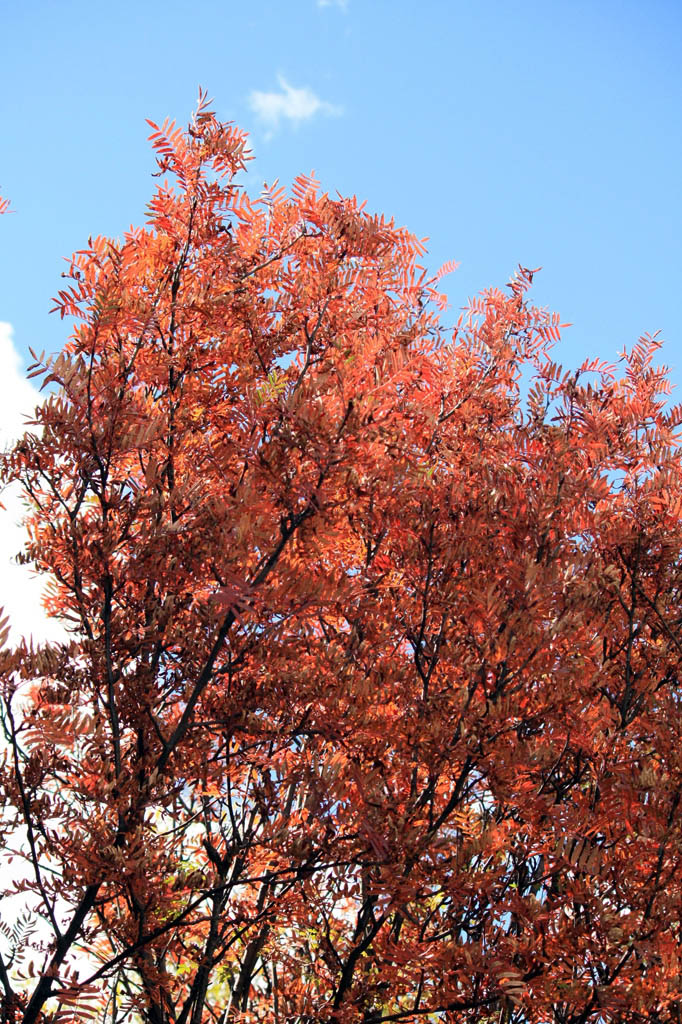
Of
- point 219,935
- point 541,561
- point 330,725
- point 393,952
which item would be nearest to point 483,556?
point 541,561

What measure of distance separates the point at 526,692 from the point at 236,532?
176 centimetres

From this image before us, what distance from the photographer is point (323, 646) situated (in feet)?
15.0

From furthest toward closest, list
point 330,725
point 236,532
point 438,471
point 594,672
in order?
1. point 438,471
2. point 594,672
3. point 330,725
4. point 236,532

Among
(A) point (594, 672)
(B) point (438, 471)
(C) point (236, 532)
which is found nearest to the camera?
(C) point (236, 532)

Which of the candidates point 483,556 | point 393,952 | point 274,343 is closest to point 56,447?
point 274,343

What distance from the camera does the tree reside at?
152 inches

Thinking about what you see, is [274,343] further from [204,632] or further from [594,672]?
[594,672]

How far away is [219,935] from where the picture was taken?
15.0 ft

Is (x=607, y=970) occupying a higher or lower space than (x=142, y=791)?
lower

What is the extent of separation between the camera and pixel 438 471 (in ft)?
16.3

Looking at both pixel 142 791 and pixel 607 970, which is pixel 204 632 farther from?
pixel 607 970

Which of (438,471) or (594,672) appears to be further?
(438,471)

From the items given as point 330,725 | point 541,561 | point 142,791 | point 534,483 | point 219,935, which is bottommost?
point 219,935

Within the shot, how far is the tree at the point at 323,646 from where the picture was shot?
3.87m
